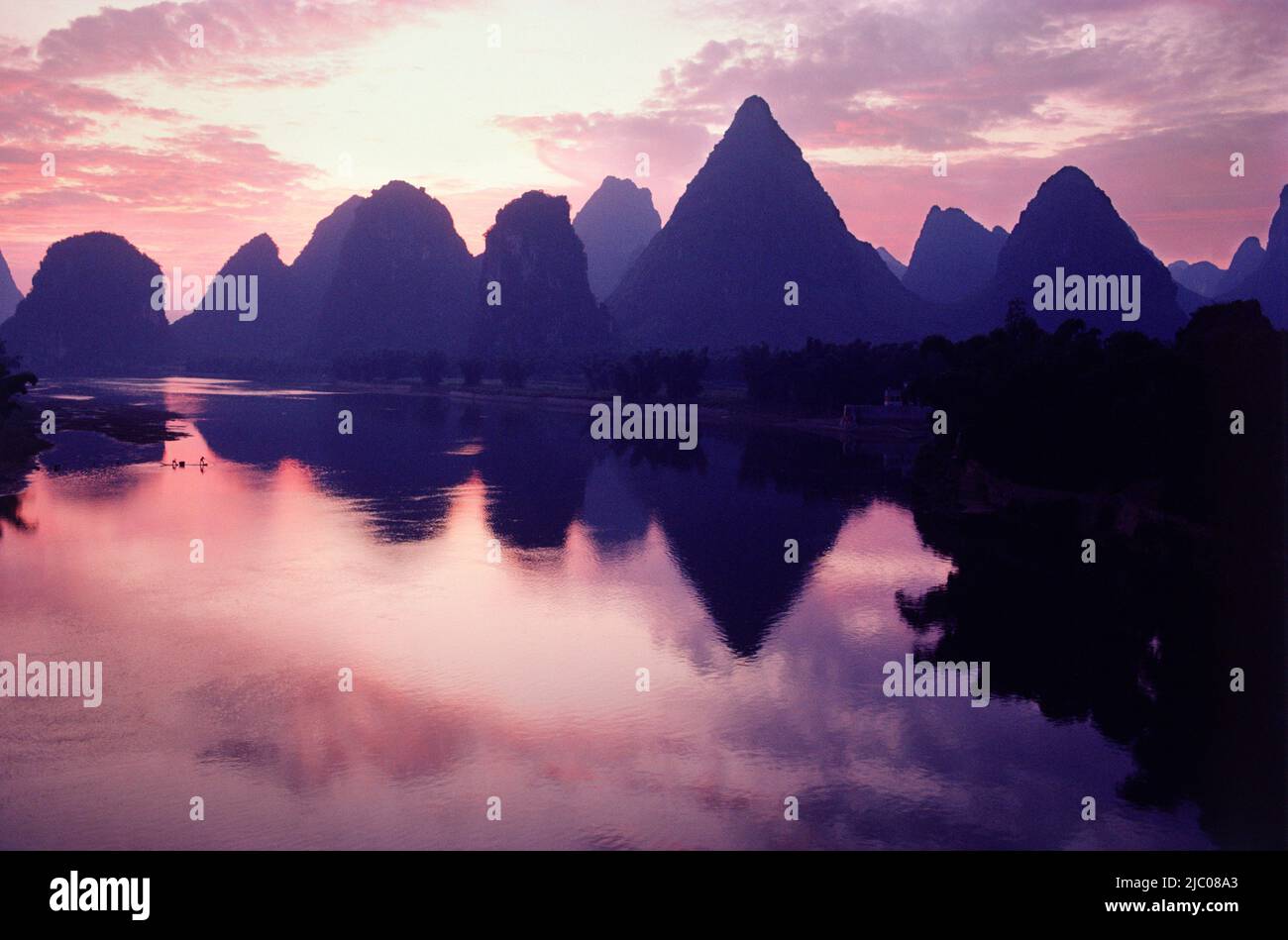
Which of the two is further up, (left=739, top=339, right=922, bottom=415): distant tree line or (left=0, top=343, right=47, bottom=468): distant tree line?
(left=739, top=339, right=922, bottom=415): distant tree line

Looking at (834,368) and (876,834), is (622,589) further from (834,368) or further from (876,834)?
(834,368)

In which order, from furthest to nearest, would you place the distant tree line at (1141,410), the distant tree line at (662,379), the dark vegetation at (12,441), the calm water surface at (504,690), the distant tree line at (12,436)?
the distant tree line at (662,379) < the distant tree line at (12,436) < the dark vegetation at (12,441) < the distant tree line at (1141,410) < the calm water surface at (504,690)

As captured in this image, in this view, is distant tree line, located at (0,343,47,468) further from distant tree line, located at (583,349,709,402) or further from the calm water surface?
distant tree line, located at (583,349,709,402)

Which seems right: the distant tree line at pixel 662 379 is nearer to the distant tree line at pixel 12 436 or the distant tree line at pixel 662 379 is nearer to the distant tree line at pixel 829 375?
the distant tree line at pixel 829 375

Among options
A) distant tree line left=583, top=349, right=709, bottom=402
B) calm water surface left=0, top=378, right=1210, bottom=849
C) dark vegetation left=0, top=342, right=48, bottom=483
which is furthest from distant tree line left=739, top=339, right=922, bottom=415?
dark vegetation left=0, top=342, right=48, bottom=483

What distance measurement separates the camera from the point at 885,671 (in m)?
29.6

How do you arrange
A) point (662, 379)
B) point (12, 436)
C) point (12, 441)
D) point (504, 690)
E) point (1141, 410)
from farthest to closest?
1. point (662, 379)
2. point (12, 436)
3. point (12, 441)
4. point (1141, 410)
5. point (504, 690)

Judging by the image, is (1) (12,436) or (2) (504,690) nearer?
(2) (504,690)

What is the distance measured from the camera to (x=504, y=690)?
27188 mm

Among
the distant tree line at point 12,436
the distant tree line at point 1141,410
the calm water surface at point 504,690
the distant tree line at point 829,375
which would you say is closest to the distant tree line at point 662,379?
the distant tree line at point 829,375

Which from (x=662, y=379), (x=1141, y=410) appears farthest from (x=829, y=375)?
(x=1141, y=410)

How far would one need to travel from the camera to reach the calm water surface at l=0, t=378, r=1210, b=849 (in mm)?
19938

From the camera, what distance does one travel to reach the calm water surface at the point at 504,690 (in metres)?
19.9

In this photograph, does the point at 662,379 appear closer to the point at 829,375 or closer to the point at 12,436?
the point at 829,375
